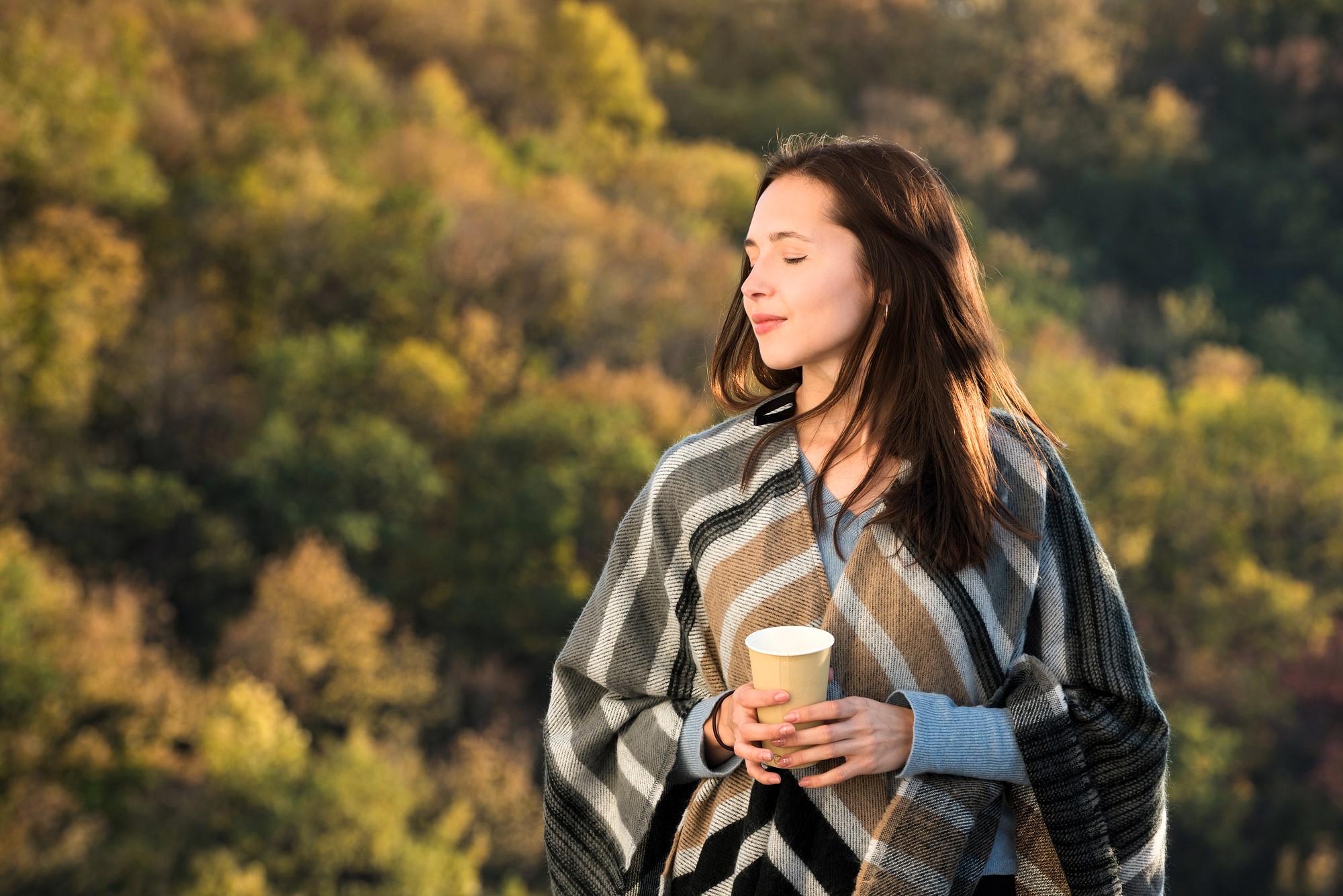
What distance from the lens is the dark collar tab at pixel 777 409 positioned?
4.92 feet

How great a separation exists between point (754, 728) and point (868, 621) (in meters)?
0.19

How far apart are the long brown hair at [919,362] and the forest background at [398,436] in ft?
37.3

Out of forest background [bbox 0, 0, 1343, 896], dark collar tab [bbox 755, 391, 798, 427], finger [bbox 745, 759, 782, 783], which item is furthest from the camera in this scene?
forest background [bbox 0, 0, 1343, 896]

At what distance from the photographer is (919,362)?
1391mm

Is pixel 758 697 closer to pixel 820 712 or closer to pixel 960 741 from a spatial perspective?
pixel 820 712

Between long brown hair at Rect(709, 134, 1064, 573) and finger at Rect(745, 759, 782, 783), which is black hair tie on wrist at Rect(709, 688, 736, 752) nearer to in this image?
finger at Rect(745, 759, 782, 783)

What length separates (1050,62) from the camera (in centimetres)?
3578

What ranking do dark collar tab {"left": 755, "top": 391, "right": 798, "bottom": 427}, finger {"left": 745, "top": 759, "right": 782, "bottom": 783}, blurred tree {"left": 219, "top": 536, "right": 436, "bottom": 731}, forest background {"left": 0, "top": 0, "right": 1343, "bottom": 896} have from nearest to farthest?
finger {"left": 745, "top": 759, "right": 782, "bottom": 783}
dark collar tab {"left": 755, "top": 391, "right": 798, "bottom": 427}
forest background {"left": 0, "top": 0, "right": 1343, "bottom": 896}
blurred tree {"left": 219, "top": 536, "right": 436, "bottom": 731}

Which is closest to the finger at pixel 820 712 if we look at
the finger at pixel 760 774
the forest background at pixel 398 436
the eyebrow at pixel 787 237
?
the finger at pixel 760 774

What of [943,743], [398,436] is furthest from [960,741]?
[398,436]

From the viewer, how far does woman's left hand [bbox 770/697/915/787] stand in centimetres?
119

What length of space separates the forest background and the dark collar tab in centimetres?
1128

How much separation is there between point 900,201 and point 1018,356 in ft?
82.3

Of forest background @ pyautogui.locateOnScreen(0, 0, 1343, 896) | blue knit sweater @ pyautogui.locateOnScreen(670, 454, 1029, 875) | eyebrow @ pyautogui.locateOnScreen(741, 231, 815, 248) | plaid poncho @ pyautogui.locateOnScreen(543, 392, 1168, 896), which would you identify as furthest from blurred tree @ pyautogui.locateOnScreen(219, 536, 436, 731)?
eyebrow @ pyautogui.locateOnScreen(741, 231, 815, 248)
